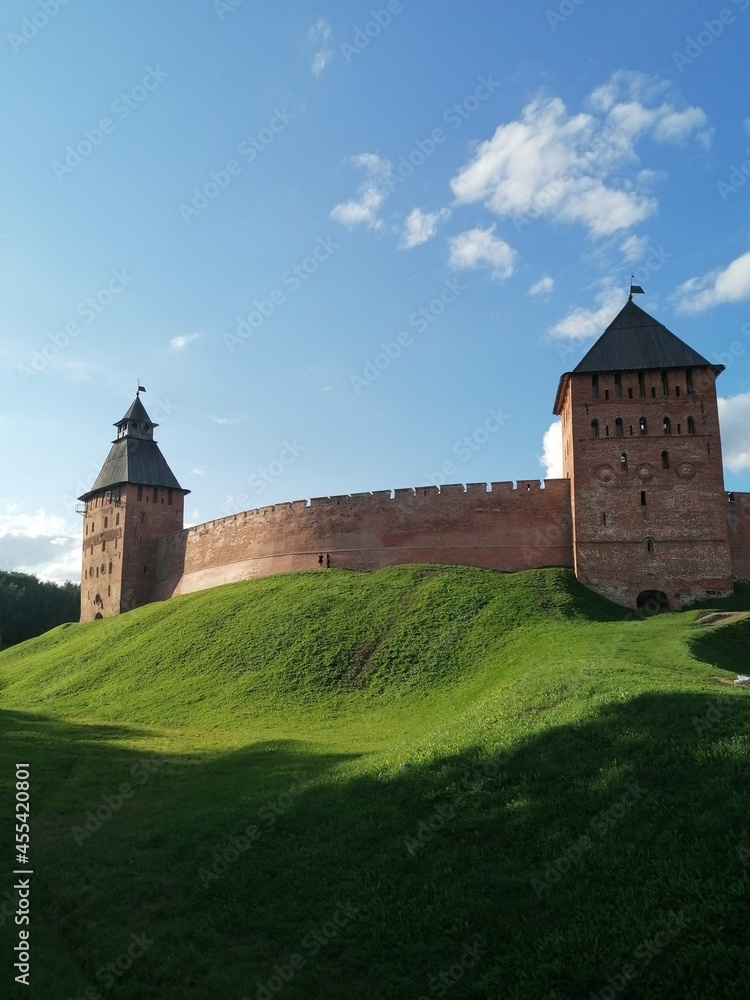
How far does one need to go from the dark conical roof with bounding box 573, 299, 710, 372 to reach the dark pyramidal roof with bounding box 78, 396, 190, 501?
72.6ft

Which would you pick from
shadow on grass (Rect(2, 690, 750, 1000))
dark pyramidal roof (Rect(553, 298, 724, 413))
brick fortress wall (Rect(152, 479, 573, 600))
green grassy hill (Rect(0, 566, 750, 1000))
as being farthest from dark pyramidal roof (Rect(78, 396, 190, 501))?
shadow on grass (Rect(2, 690, 750, 1000))

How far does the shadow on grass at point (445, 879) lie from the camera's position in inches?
209

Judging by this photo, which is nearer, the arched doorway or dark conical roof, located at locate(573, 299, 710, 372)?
the arched doorway

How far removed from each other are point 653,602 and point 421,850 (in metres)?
19.0

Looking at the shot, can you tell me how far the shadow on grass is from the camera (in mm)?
5312

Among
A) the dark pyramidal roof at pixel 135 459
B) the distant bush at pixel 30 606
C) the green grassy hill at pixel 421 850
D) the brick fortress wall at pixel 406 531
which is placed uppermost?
the dark pyramidal roof at pixel 135 459

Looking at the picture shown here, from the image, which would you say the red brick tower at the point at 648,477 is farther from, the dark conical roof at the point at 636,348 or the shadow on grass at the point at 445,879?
the shadow on grass at the point at 445,879

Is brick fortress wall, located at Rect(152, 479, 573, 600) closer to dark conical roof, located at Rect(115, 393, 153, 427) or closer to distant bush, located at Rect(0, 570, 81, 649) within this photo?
dark conical roof, located at Rect(115, 393, 153, 427)

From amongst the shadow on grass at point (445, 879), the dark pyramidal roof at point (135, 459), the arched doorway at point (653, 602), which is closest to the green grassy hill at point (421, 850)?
the shadow on grass at point (445, 879)

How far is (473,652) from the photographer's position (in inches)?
773

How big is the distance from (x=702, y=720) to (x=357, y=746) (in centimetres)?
668

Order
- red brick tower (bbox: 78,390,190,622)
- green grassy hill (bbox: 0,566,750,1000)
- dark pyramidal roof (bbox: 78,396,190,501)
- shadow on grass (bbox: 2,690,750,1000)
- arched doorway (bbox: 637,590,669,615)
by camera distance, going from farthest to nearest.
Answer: dark pyramidal roof (bbox: 78,396,190,501), red brick tower (bbox: 78,390,190,622), arched doorway (bbox: 637,590,669,615), green grassy hill (bbox: 0,566,750,1000), shadow on grass (bbox: 2,690,750,1000)

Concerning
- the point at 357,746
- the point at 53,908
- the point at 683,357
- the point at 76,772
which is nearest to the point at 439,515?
the point at 683,357

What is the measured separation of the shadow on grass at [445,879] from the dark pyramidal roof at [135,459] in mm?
29595
